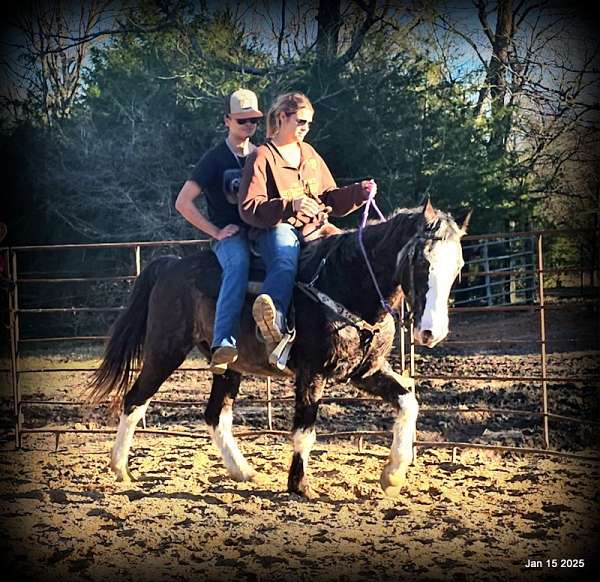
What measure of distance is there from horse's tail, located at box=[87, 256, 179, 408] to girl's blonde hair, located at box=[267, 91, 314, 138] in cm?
138

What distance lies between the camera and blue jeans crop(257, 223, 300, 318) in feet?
14.7

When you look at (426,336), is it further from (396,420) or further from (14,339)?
(14,339)

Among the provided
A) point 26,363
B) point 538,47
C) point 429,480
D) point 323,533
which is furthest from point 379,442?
point 26,363

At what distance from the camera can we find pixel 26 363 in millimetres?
→ 13031

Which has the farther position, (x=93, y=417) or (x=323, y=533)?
(x=93, y=417)

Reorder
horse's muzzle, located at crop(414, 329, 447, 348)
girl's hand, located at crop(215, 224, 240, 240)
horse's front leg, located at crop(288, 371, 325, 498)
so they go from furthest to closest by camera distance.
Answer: girl's hand, located at crop(215, 224, 240, 240) < horse's front leg, located at crop(288, 371, 325, 498) < horse's muzzle, located at crop(414, 329, 447, 348)

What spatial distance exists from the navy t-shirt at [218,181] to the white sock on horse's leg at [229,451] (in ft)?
4.40

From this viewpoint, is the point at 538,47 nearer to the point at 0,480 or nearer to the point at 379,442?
the point at 379,442

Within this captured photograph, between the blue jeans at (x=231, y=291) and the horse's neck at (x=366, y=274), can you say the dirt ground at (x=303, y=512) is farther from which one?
the horse's neck at (x=366, y=274)

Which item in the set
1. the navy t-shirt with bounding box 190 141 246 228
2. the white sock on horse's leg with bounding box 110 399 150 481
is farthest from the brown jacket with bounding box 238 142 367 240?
the white sock on horse's leg with bounding box 110 399 150 481

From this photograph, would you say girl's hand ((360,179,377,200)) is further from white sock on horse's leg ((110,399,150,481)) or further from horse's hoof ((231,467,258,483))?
white sock on horse's leg ((110,399,150,481))

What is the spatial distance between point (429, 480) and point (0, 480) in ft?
9.78

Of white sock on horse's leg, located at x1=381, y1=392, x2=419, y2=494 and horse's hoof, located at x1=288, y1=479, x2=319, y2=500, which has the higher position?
white sock on horse's leg, located at x1=381, y1=392, x2=419, y2=494

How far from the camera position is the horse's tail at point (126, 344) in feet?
18.5
